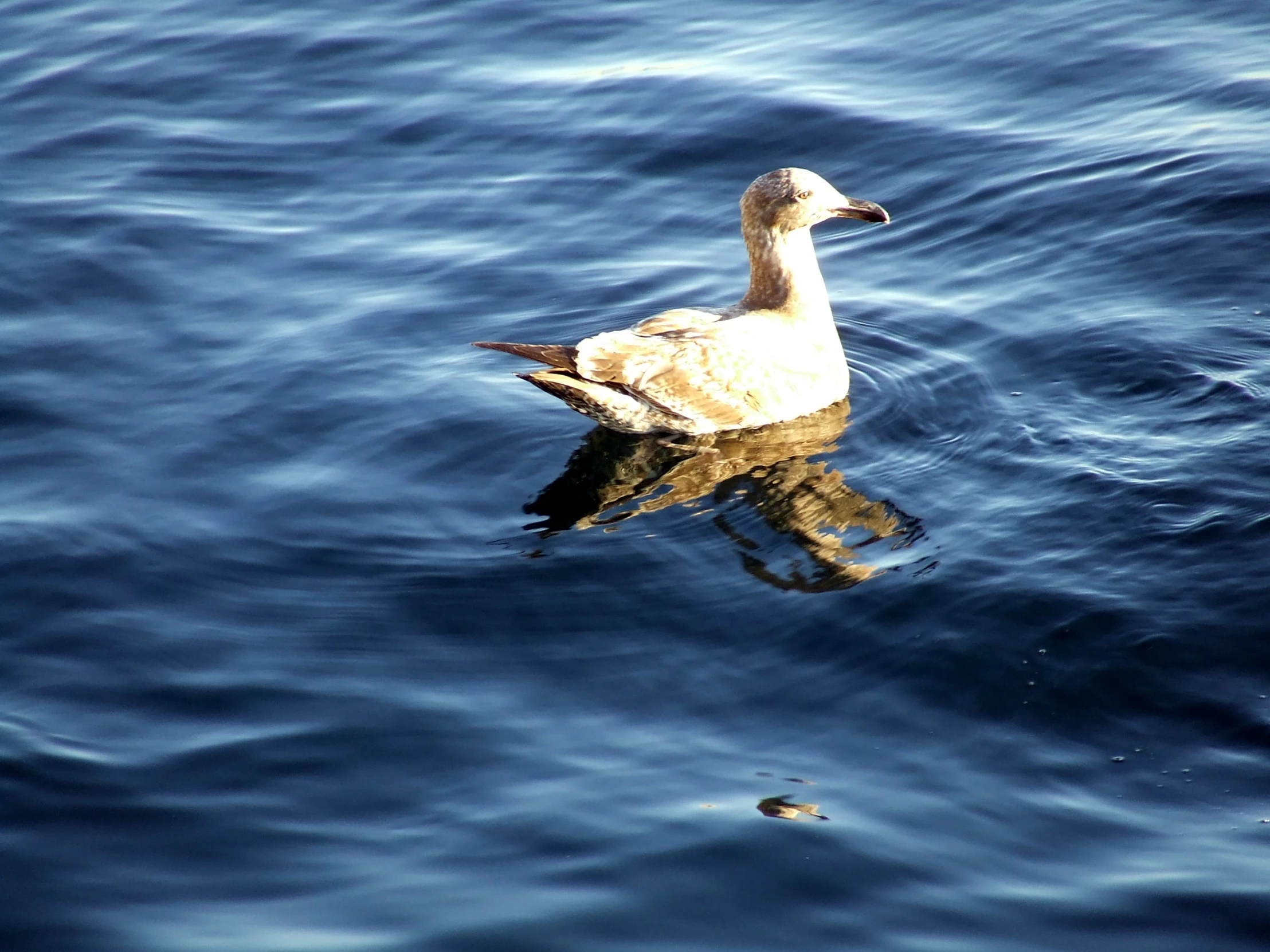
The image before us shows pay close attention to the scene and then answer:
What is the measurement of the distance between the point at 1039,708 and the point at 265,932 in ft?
9.19

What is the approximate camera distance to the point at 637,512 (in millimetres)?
7047

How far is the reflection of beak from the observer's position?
8227 millimetres

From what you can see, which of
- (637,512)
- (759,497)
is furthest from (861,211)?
(637,512)

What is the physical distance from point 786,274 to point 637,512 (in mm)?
2028

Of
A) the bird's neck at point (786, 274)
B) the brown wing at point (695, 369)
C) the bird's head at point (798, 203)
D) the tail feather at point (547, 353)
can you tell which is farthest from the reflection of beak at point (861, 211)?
the tail feather at point (547, 353)

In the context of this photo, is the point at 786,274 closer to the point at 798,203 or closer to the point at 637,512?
the point at 798,203

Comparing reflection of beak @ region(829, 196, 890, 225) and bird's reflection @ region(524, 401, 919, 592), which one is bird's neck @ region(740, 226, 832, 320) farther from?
bird's reflection @ region(524, 401, 919, 592)

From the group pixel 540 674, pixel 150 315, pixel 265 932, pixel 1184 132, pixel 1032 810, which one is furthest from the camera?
pixel 1184 132

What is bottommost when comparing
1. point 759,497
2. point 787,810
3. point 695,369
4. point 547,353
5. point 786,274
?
point 787,810

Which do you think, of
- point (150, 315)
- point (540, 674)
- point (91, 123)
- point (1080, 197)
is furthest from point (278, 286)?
point (1080, 197)

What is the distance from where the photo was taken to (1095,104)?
10.5m

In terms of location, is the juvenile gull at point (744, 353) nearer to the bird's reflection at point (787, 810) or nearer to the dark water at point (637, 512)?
the dark water at point (637, 512)

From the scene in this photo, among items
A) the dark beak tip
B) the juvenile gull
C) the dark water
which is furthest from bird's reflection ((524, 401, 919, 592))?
the dark beak tip

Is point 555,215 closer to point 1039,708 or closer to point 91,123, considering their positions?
point 91,123
